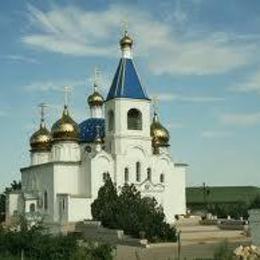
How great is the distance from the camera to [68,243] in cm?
2662

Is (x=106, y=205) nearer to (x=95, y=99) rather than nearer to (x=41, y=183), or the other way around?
(x=41, y=183)

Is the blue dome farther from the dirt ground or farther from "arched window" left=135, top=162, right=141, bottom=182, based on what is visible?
the dirt ground

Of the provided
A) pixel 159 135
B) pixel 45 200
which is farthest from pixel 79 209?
pixel 159 135

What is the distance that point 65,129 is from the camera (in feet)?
156

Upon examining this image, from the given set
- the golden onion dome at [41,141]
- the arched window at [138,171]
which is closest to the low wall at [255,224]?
the arched window at [138,171]

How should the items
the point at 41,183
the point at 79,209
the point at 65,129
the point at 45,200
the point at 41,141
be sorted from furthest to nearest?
the point at 41,141, the point at 41,183, the point at 65,129, the point at 45,200, the point at 79,209

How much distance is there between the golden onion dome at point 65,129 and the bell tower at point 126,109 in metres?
2.18

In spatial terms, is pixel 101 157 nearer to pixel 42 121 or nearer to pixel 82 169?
pixel 82 169

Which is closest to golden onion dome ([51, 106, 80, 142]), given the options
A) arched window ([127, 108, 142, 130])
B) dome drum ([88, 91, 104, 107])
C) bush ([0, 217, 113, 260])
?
arched window ([127, 108, 142, 130])

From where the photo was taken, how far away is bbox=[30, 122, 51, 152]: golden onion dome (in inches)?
1982

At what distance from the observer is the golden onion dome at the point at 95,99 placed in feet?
173

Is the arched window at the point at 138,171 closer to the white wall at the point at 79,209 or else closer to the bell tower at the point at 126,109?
the bell tower at the point at 126,109

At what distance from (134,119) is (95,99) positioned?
20.2 feet

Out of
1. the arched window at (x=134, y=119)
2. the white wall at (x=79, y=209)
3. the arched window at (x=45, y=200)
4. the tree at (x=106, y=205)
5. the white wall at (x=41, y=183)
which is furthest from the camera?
the arched window at (x=134, y=119)
